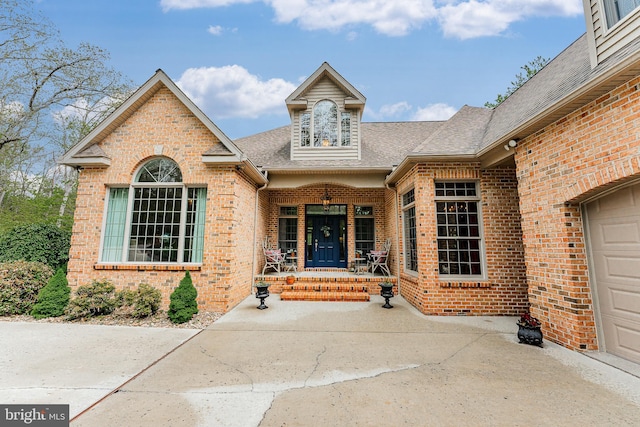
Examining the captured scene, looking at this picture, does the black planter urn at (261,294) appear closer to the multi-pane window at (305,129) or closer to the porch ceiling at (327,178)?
the porch ceiling at (327,178)

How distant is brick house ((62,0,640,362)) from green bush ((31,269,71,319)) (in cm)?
46

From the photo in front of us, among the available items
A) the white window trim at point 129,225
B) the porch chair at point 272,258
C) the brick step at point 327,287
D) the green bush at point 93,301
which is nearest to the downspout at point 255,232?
the porch chair at point 272,258

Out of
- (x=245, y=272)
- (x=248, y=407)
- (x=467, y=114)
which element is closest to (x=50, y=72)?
(x=245, y=272)

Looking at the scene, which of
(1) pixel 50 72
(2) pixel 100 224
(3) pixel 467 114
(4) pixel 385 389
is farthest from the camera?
(1) pixel 50 72

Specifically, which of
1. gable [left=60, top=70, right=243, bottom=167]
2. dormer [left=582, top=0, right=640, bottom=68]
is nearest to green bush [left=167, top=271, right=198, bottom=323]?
gable [left=60, top=70, right=243, bottom=167]

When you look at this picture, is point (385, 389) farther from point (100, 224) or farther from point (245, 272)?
point (100, 224)

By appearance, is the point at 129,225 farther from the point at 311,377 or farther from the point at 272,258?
the point at 311,377

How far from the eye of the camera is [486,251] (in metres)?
5.57

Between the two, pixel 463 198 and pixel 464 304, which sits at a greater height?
pixel 463 198

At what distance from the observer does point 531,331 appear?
13.0ft

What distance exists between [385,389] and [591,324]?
3.32m

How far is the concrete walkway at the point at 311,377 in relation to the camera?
2.30 meters

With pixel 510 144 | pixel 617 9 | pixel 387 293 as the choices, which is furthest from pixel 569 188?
pixel 387 293

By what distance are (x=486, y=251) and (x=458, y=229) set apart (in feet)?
2.32
